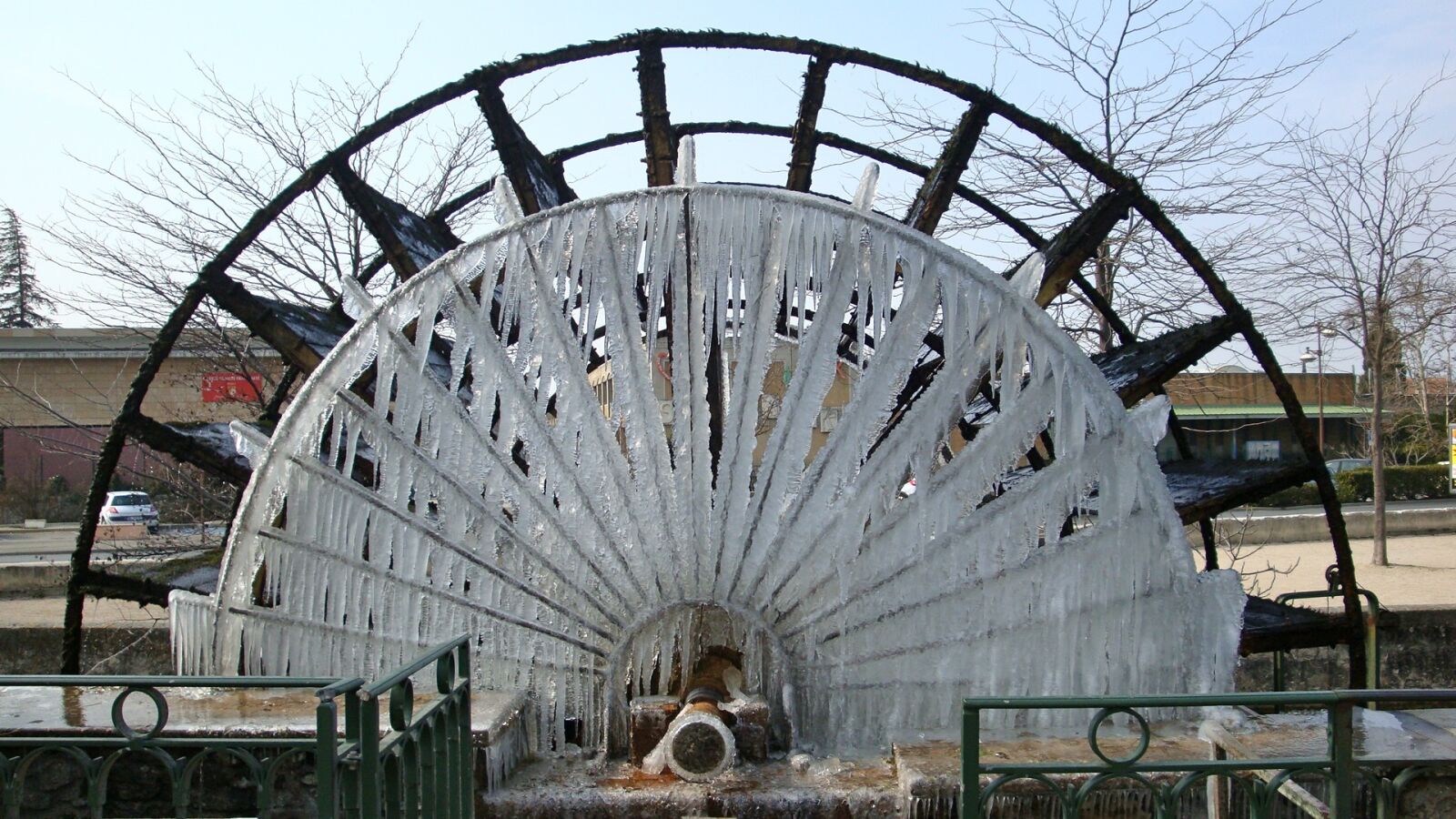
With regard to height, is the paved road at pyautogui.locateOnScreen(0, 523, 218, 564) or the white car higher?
the white car

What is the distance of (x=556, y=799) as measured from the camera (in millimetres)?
4598

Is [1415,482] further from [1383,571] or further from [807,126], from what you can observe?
[807,126]

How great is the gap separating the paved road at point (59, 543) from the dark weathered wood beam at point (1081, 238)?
819 centimetres

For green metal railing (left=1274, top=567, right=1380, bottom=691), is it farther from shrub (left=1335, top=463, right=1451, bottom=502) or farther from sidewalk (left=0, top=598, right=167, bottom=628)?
shrub (left=1335, top=463, right=1451, bottom=502)

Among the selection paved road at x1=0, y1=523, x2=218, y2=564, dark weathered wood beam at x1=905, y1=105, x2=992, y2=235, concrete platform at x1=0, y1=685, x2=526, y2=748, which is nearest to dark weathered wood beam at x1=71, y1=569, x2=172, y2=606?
concrete platform at x1=0, y1=685, x2=526, y2=748

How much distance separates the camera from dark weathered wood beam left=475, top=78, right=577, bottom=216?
6898 millimetres

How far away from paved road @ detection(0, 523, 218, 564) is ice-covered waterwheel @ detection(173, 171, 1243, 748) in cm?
660

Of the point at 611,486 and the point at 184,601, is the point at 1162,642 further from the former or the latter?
the point at 184,601

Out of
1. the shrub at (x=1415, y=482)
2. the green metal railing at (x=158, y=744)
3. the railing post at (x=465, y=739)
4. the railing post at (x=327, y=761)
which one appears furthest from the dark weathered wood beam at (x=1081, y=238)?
the shrub at (x=1415, y=482)

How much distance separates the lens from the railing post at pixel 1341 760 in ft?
10.8

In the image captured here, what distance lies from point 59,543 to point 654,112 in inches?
855

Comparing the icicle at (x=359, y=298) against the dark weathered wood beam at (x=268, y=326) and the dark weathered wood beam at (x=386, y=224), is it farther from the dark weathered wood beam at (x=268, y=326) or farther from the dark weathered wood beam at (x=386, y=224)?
the dark weathered wood beam at (x=268, y=326)

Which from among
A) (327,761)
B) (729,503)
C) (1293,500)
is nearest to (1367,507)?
(1293,500)

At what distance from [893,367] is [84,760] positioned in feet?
10.9
